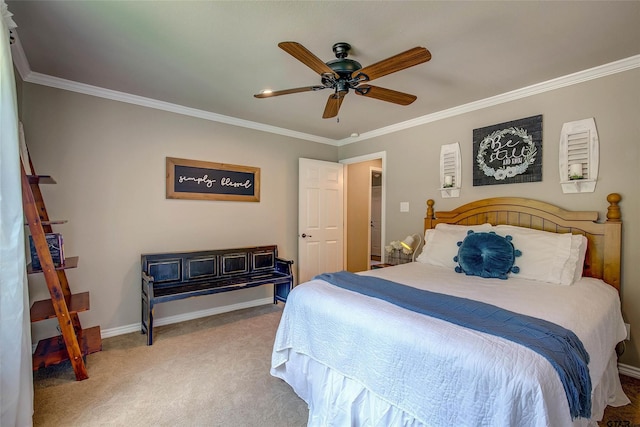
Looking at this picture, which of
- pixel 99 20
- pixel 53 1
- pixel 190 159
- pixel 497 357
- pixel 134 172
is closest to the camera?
pixel 497 357

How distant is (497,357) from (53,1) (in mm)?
2851

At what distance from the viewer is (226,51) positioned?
2189 mm

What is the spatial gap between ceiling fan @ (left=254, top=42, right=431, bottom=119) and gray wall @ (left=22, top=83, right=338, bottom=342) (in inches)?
67.6

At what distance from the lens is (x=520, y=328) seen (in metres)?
1.36

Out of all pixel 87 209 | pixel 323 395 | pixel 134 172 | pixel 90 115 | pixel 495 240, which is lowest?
pixel 323 395

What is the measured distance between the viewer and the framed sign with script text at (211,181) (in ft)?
11.0

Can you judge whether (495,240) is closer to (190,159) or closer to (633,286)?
(633,286)

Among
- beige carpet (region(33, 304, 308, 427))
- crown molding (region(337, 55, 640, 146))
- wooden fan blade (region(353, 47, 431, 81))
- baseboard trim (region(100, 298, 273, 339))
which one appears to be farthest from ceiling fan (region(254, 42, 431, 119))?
baseboard trim (region(100, 298, 273, 339))

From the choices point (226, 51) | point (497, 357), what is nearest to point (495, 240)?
point (497, 357)

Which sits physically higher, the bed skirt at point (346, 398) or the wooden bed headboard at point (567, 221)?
the wooden bed headboard at point (567, 221)

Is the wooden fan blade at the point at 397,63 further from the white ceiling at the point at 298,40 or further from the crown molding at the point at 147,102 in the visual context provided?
the crown molding at the point at 147,102

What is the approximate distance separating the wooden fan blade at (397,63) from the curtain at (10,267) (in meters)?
1.92

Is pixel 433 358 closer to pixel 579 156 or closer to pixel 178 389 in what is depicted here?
pixel 178 389

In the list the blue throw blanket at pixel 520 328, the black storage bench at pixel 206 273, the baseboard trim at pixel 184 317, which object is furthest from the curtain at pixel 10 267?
the blue throw blanket at pixel 520 328
